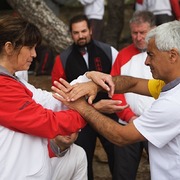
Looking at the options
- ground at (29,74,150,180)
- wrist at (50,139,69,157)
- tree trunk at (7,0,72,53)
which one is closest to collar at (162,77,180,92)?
wrist at (50,139,69,157)

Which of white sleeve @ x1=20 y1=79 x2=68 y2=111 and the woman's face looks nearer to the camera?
the woman's face

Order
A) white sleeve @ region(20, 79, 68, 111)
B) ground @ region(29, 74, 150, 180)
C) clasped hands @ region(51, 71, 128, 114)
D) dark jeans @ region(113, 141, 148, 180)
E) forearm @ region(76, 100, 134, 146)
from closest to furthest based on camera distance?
forearm @ region(76, 100, 134, 146)
clasped hands @ region(51, 71, 128, 114)
white sleeve @ region(20, 79, 68, 111)
dark jeans @ region(113, 141, 148, 180)
ground @ region(29, 74, 150, 180)

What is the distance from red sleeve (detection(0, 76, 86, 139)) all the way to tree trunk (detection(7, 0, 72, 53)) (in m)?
3.92

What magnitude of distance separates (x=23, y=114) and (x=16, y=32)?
1.48 feet

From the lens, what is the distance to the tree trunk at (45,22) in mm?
6367

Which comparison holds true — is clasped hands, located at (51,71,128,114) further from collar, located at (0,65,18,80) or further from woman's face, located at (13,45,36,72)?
collar, located at (0,65,18,80)

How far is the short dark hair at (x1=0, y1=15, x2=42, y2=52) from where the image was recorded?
2529 mm

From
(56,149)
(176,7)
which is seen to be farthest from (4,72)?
(176,7)

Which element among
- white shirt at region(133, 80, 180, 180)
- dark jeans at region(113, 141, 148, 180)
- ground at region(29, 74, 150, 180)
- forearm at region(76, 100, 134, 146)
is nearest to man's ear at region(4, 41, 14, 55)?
forearm at region(76, 100, 134, 146)

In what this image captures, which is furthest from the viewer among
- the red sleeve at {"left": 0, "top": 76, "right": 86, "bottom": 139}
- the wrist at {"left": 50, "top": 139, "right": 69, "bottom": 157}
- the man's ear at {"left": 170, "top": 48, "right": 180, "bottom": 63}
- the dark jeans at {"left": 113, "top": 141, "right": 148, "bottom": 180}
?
the dark jeans at {"left": 113, "top": 141, "right": 148, "bottom": 180}

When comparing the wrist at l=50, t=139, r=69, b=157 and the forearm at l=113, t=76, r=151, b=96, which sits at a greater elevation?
the forearm at l=113, t=76, r=151, b=96

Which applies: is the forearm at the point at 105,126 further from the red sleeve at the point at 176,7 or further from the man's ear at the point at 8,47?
the red sleeve at the point at 176,7

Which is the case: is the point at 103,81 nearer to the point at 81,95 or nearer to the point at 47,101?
the point at 81,95

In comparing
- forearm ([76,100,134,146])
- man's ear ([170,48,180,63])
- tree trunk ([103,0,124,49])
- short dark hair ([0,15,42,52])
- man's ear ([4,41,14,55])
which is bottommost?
tree trunk ([103,0,124,49])
